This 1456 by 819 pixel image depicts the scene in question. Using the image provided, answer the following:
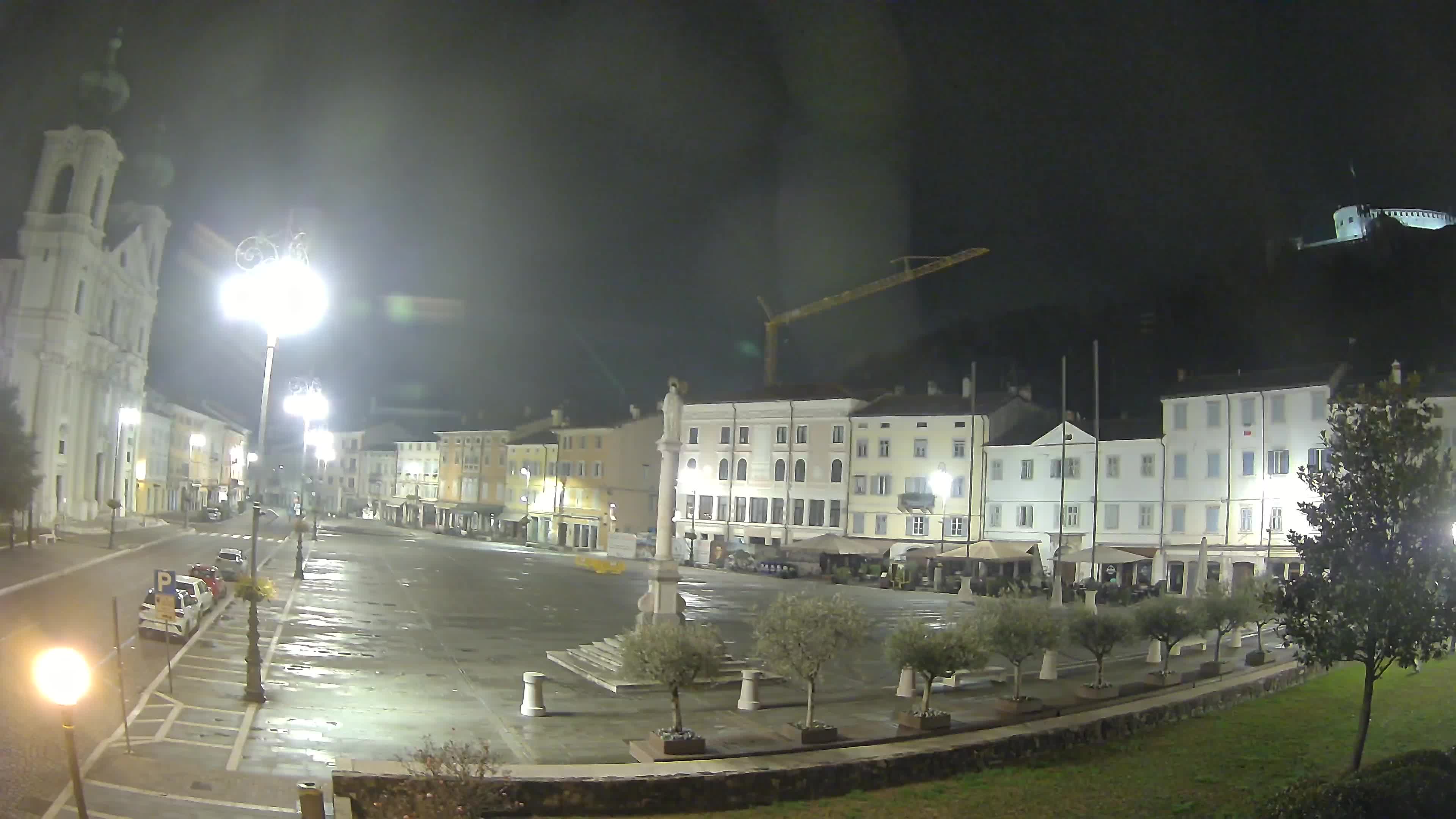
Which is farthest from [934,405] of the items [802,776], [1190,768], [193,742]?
[193,742]

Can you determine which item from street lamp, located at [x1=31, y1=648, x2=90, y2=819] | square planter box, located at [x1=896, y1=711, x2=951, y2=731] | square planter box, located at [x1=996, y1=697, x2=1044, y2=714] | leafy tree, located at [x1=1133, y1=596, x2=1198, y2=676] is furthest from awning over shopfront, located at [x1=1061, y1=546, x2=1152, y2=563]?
street lamp, located at [x1=31, y1=648, x2=90, y2=819]

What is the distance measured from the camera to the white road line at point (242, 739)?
13.9m

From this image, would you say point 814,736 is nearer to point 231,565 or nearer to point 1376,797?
point 1376,797

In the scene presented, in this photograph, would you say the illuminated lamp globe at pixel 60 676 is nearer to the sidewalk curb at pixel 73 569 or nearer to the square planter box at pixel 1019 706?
the square planter box at pixel 1019 706

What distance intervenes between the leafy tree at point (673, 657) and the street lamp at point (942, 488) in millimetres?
43566

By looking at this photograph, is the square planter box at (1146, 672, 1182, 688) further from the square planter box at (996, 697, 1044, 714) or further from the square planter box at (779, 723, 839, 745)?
the square planter box at (779, 723, 839, 745)

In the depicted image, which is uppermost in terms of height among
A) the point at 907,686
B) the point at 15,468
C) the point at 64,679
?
the point at 15,468

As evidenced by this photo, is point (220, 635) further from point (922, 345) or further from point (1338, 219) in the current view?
point (1338, 219)

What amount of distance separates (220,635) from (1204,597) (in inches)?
1007

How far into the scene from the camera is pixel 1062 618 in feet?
65.6

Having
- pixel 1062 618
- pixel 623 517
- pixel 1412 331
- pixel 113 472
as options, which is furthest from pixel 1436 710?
pixel 113 472

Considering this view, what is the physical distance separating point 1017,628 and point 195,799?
1339 cm

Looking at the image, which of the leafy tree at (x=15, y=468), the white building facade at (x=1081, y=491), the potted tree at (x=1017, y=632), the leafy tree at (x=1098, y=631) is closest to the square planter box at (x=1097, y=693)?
the leafy tree at (x=1098, y=631)

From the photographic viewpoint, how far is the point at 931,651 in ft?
54.4
